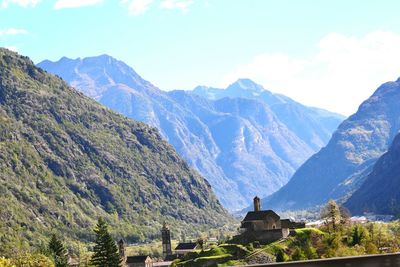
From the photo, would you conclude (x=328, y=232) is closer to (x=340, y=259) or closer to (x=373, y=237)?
(x=373, y=237)

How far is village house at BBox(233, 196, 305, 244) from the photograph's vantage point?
135 meters

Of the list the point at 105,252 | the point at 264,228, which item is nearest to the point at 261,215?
the point at 264,228

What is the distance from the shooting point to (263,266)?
9.21 metres

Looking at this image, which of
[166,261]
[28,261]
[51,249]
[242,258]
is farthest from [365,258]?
[166,261]

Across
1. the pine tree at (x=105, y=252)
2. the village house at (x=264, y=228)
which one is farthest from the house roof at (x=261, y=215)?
the pine tree at (x=105, y=252)

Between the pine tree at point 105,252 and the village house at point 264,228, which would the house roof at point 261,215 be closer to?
the village house at point 264,228

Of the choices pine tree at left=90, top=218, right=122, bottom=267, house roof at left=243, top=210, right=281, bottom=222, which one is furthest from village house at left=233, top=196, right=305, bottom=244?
pine tree at left=90, top=218, right=122, bottom=267

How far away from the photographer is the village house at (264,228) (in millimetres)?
134875

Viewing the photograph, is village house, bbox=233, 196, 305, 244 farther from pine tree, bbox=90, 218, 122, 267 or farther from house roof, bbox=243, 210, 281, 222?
pine tree, bbox=90, 218, 122, 267

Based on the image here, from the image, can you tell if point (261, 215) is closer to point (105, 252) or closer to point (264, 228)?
point (264, 228)

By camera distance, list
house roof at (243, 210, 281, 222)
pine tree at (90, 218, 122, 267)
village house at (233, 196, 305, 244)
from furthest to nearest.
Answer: house roof at (243, 210, 281, 222), pine tree at (90, 218, 122, 267), village house at (233, 196, 305, 244)

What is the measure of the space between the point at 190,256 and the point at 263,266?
13960 cm

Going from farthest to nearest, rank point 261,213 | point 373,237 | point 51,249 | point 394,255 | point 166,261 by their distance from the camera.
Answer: point 166,261 < point 51,249 < point 261,213 < point 373,237 < point 394,255

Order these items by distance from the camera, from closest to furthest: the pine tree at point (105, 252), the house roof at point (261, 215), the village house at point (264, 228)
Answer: the village house at point (264, 228), the pine tree at point (105, 252), the house roof at point (261, 215)
